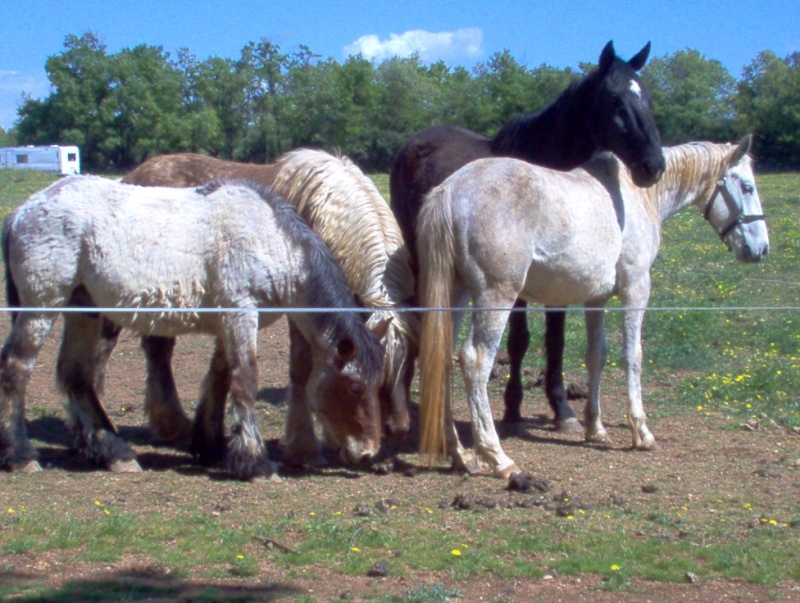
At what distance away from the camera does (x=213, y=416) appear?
5.91 metres

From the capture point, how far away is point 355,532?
4371mm

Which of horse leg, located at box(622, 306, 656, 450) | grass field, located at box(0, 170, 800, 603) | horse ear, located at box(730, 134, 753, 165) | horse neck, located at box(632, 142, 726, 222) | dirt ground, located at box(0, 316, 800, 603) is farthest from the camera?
horse neck, located at box(632, 142, 726, 222)

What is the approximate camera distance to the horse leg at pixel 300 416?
19.0 feet

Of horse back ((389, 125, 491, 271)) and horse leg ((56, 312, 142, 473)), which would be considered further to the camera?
horse back ((389, 125, 491, 271))

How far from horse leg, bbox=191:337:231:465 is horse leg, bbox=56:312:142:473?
0.43 meters

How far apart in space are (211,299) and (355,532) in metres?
1.85

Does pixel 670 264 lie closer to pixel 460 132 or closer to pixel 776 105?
pixel 460 132

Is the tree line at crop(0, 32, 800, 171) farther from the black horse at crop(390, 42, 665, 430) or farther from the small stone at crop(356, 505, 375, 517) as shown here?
the small stone at crop(356, 505, 375, 517)

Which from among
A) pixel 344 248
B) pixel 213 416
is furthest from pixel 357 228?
pixel 213 416

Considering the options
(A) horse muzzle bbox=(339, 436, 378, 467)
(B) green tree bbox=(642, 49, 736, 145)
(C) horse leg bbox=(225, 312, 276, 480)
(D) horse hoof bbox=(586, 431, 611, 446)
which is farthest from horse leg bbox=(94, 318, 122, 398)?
(B) green tree bbox=(642, 49, 736, 145)

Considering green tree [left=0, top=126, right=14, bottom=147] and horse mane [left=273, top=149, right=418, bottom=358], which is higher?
green tree [left=0, top=126, right=14, bottom=147]

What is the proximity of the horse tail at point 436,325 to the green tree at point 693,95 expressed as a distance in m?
34.3

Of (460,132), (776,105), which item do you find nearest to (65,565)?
(460,132)

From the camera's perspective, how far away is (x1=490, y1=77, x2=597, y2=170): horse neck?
6.36 metres
